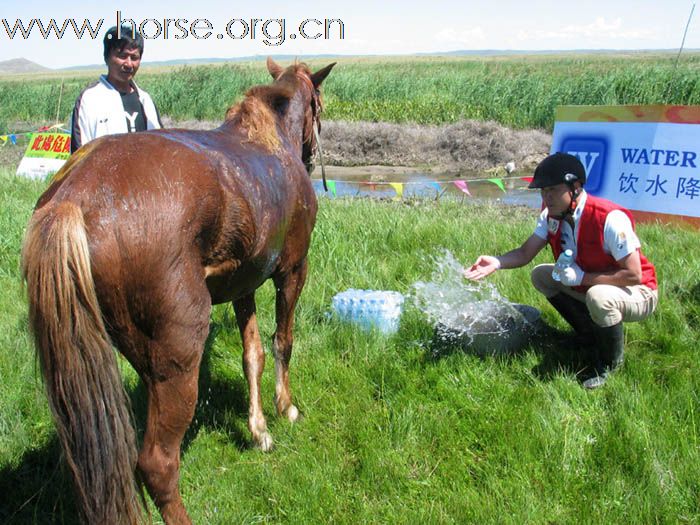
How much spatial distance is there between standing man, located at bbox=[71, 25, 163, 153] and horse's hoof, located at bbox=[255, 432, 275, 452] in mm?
2129

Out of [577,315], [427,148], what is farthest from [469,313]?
[427,148]

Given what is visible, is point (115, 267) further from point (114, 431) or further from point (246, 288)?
point (246, 288)

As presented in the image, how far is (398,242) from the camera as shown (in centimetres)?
603

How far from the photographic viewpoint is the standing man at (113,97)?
12.8 ft

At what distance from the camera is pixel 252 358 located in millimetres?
3729

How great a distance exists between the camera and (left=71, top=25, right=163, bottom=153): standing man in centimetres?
391

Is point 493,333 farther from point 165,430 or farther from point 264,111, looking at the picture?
point 165,430

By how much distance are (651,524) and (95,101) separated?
155 inches

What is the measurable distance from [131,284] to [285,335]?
165 cm

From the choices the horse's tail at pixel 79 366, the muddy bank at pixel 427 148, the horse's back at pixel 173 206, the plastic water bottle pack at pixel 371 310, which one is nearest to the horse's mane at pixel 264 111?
the horse's back at pixel 173 206

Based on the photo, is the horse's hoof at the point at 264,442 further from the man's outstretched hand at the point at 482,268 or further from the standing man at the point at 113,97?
the standing man at the point at 113,97

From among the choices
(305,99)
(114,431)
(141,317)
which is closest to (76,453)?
(114,431)

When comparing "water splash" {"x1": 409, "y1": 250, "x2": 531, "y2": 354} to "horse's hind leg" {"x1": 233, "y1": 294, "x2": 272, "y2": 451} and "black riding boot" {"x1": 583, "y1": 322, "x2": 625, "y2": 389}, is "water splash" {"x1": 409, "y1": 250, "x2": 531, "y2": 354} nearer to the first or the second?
"black riding boot" {"x1": 583, "y1": 322, "x2": 625, "y2": 389}

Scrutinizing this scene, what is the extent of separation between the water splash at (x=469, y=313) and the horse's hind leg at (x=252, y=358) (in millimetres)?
1329
